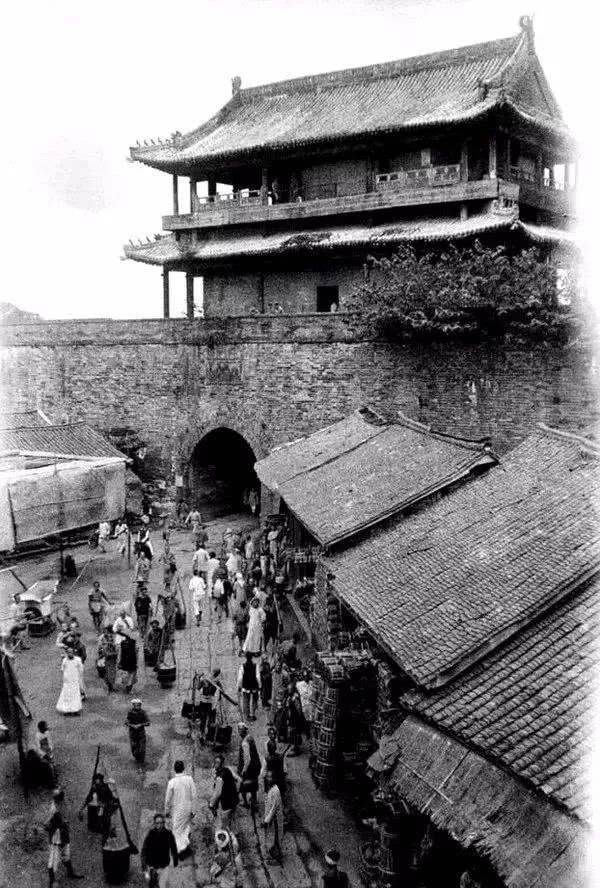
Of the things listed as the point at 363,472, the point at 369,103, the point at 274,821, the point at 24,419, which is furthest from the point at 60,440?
the point at 274,821

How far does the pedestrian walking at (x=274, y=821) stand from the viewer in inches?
365

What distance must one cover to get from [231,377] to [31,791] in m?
15.9

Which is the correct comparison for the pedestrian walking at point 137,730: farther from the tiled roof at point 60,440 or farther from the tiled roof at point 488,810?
the tiled roof at point 60,440

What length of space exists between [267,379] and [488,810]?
18512 millimetres

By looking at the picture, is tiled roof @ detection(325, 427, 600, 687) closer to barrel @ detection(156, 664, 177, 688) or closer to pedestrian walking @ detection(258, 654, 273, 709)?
pedestrian walking @ detection(258, 654, 273, 709)

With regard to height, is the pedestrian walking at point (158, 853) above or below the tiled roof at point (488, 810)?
below

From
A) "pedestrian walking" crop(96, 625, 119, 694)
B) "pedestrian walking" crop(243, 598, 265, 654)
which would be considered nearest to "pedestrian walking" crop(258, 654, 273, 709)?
"pedestrian walking" crop(243, 598, 265, 654)

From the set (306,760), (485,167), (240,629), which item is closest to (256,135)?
(485,167)

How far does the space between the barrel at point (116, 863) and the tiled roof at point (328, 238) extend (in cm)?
1839

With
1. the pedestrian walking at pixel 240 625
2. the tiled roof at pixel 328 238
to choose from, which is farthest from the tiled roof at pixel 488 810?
the tiled roof at pixel 328 238

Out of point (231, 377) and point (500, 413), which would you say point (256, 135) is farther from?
point (500, 413)

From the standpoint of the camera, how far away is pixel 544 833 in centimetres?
607

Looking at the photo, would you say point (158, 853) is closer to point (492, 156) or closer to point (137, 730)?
point (137, 730)

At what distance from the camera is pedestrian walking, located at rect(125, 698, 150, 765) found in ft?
36.4
